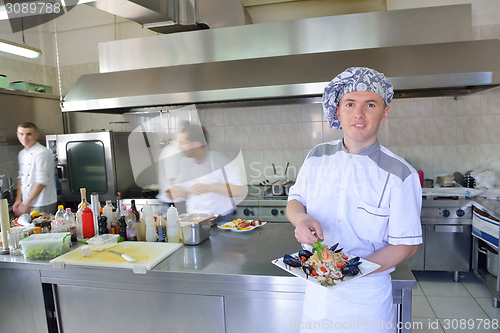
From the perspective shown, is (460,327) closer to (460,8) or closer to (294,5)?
(460,8)

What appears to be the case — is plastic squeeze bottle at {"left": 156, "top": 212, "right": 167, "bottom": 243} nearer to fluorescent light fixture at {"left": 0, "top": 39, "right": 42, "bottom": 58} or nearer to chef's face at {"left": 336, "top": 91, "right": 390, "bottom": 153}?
chef's face at {"left": 336, "top": 91, "right": 390, "bottom": 153}

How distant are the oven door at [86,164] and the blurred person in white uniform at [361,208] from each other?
131 inches

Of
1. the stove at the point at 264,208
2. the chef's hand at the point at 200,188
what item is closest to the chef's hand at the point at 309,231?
the chef's hand at the point at 200,188

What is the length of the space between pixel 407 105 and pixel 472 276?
2029mm

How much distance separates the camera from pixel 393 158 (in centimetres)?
137

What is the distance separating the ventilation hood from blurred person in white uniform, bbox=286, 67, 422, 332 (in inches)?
57.0

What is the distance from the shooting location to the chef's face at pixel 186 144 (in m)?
2.67

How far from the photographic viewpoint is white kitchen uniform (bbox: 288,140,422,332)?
130 centimetres

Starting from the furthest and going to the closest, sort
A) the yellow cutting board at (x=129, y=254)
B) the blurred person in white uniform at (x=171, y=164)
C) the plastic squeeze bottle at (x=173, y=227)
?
the blurred person in white uniform at (x=171, y=164), the plastic squeeze bottle at (x=173, y=227), the yellow cutting board at (x=129, y=254)

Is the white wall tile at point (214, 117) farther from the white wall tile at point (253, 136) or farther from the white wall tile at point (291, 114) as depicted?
the white wall tile at point (291, 114)

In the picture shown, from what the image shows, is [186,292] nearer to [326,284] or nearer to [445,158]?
[326,284]

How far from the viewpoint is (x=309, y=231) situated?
136 cm

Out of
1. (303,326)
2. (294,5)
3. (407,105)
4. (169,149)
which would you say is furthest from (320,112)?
(303,326)

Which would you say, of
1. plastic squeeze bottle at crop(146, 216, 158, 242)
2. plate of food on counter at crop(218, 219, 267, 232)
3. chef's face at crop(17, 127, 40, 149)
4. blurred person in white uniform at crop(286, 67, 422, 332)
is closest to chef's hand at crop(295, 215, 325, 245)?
blurred person in white uniform at crop(286, 67, 422, 332)
